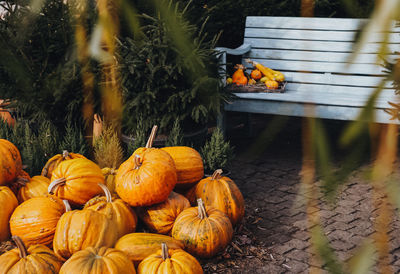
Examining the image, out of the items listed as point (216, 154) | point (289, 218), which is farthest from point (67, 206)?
point (289, 218)

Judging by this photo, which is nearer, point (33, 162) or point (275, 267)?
point (275, 267)

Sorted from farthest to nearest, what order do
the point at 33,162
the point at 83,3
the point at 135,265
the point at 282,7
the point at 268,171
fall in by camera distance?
the point at 282,7 → the point at 268,171 → the point at 33,162 → the point at 135,265 → the point at 83,3

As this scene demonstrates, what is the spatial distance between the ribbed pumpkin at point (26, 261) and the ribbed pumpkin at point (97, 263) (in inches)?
5.0

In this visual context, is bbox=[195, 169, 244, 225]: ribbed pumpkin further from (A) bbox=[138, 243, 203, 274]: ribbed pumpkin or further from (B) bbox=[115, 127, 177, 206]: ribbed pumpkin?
(A) bbox=[138, 243, 203, 274]: ribbed pumpkin

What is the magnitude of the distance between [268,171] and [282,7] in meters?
2.34

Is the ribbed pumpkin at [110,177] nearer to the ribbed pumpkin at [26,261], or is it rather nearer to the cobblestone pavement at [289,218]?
the ribbed pumpkin at [26,261]

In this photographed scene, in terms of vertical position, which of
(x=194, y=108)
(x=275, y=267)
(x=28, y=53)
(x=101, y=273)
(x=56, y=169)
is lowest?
(x=275, y=267)

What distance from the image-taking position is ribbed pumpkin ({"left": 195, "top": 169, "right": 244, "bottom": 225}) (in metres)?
2.80

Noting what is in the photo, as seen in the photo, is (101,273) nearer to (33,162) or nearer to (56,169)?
(56,169)

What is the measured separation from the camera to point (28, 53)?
3.39 meters

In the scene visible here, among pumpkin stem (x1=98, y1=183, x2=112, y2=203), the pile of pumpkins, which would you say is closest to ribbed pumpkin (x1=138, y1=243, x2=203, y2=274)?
the pile of pumpkins

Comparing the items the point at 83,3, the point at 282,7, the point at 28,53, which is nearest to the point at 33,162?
the point at 28,53

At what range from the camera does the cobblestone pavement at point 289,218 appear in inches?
108

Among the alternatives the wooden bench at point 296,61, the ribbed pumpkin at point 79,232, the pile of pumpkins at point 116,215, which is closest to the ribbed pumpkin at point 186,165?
the pile of pumpkins at point 116,215
